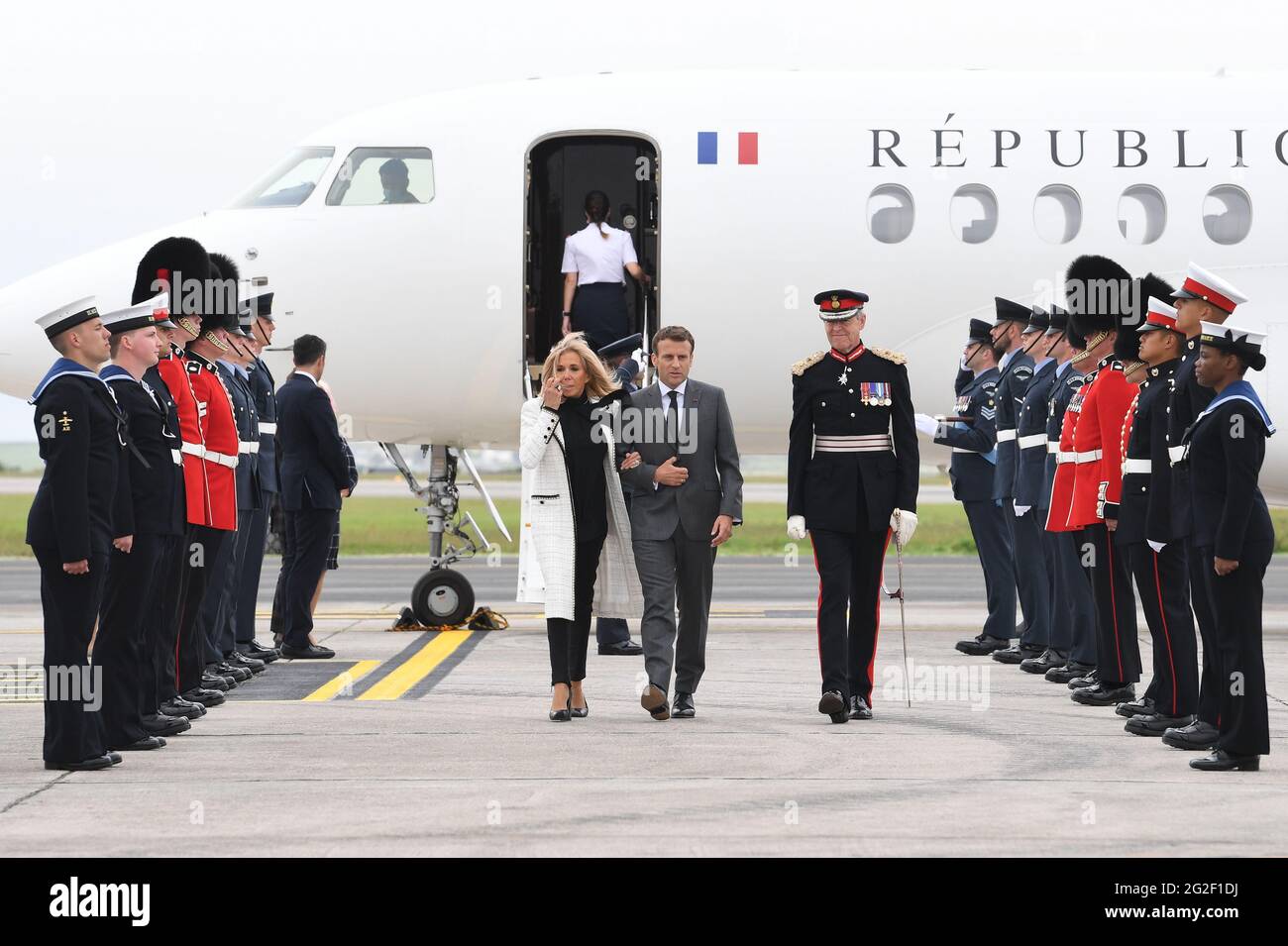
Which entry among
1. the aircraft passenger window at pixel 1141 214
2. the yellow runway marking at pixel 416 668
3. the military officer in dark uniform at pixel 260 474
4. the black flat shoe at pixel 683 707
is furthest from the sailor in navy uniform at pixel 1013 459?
the military officer in dark uniform at pixel 260 474

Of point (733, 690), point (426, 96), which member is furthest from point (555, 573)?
point (426, 96)

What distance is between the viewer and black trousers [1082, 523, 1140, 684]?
945 cm

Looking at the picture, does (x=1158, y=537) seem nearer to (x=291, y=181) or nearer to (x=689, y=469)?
(x=689, y=469)

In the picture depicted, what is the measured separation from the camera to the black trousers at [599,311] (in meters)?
12.9

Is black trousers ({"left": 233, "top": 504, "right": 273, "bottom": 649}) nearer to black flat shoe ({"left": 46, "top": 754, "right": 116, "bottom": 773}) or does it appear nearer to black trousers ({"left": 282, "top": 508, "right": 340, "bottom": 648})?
black trousers ({"left": 282, "top": 508, "right": 340, "bottom": 648})

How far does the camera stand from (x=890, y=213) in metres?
13.2

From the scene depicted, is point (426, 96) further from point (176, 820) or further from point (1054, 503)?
point (176, 820)

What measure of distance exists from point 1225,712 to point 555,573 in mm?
3263

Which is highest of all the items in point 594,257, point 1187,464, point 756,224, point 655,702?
point 756,224

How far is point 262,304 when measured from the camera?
11.9m

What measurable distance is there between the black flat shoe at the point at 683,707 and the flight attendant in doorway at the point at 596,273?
4.31m

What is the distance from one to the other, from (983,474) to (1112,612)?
9.71 ft

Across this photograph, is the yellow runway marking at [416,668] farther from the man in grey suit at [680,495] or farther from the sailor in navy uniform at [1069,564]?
the sailor in navy uniform at [1069,564]

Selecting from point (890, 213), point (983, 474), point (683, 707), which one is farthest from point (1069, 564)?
point (890, 213)
